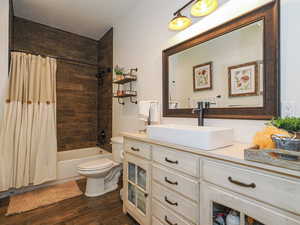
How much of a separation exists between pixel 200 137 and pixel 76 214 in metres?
1.71

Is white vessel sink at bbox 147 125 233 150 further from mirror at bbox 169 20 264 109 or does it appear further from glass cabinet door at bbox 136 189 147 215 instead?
glass cabinet door at bbox 136 189 147 215

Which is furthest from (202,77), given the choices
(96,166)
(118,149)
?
(96,166)

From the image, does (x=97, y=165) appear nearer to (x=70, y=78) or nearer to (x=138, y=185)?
(x=138, y=185)

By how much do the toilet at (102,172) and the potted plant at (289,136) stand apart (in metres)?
1.80

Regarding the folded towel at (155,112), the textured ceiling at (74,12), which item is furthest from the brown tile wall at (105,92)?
the folded towel at (155,112)

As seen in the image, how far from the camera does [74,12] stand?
2.54 metres

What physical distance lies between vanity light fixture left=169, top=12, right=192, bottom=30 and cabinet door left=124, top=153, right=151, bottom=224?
137 centimetres

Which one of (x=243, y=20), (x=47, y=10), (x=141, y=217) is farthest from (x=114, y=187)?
(x=47, y=10)

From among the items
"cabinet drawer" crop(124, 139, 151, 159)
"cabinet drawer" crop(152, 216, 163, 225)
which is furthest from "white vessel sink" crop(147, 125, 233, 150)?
"cabinet drawer" crop(152, 216, 163, 225)

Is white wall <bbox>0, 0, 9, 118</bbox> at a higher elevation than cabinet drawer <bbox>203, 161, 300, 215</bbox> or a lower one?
higher

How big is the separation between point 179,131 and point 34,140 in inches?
90.0

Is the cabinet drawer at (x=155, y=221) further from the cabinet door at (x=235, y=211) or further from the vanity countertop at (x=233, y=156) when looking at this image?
the vanity countertop at (x=233, y=156)

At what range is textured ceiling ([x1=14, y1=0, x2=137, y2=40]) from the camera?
233 cm

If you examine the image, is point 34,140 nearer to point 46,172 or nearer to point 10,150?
point 10,150
